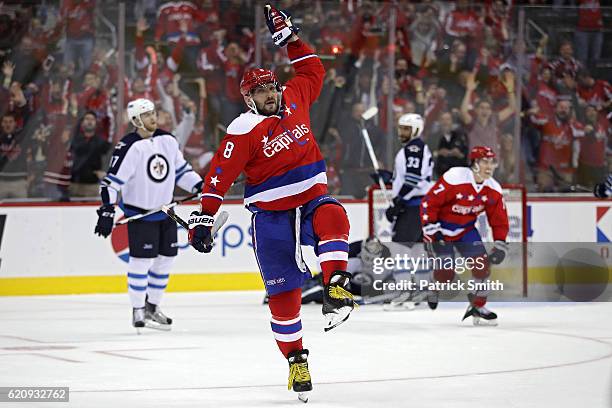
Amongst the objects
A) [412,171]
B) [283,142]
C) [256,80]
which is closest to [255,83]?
[256,80]

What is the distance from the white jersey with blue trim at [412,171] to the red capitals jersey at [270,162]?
465cm

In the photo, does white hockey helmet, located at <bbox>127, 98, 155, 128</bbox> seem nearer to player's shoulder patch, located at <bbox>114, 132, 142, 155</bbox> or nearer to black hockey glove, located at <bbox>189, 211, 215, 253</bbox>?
player's shoulder patch, located at <bbox>114, 132, 142, 155</bbox>

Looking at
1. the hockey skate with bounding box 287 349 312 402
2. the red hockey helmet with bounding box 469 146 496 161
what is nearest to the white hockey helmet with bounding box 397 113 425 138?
the red hockey helmet with bounding box 469 146 496 161

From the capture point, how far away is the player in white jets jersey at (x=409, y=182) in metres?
10.2

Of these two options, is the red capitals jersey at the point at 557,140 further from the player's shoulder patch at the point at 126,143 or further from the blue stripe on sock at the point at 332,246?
the blue stripe on sock at the point at 332,246

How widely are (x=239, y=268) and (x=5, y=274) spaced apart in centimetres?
195

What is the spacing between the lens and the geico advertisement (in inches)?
412

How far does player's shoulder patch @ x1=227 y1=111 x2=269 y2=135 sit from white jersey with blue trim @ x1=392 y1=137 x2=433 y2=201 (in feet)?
15.9

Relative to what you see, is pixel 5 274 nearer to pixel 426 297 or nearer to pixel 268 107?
pixel 426 297

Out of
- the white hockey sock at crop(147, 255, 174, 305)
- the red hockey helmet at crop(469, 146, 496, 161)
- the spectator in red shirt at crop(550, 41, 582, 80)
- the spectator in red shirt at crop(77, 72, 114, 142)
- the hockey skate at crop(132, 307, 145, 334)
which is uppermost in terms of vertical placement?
the spectator in red shirt at crop(550, 41, 582, 80)

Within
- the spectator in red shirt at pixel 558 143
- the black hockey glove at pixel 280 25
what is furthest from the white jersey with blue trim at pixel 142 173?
the spectator in red shirt at pixel 558 143

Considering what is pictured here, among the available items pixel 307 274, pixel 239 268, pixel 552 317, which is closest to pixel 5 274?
pixel 239 268

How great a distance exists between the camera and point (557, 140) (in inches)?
482

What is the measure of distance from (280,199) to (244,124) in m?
0.35
